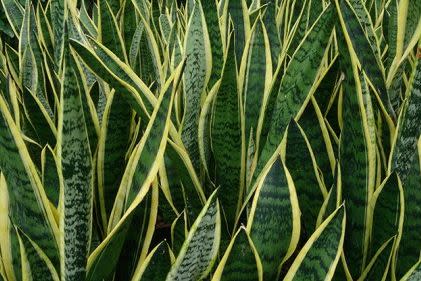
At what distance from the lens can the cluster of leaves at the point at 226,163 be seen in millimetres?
663

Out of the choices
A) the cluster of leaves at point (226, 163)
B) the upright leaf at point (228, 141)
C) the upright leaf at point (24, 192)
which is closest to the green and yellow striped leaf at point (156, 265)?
the cluster of leaves at point (226, 163)

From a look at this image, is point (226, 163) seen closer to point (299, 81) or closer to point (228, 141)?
point (228, 141)

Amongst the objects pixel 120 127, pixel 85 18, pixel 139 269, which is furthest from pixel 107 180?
pixel 85 18

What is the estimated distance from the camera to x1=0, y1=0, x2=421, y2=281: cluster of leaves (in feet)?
2.18

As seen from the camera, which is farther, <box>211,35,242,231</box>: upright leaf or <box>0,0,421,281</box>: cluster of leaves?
<box>211,35,242,231</box>: upright leaf

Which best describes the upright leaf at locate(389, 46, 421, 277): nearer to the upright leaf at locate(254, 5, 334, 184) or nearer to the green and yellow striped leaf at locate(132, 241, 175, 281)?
the upright leaf at locate(254, 5, 334, 184)

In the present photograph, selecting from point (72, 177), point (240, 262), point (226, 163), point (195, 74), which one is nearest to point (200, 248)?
point (240, 262)

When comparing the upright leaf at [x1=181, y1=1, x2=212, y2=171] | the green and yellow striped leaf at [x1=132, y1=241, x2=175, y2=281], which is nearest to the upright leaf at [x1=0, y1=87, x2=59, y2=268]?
the green and yellow striped leaf at [x1=132, y1=241, x2=175, y2=281]

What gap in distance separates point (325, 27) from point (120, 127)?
0.32 m

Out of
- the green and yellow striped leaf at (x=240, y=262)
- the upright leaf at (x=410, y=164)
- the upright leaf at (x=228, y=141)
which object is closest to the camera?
the green and yellow striped leaf at (x=240, y=262)

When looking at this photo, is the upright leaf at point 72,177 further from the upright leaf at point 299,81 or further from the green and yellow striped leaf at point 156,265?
the upright leaf at point 299,81

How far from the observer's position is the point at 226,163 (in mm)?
942

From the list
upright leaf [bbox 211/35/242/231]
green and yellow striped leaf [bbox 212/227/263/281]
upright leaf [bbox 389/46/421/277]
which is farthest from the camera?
upright leaf [bbox 211/35/242/231]

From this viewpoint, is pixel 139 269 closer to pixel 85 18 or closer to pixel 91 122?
pixel 91 122
